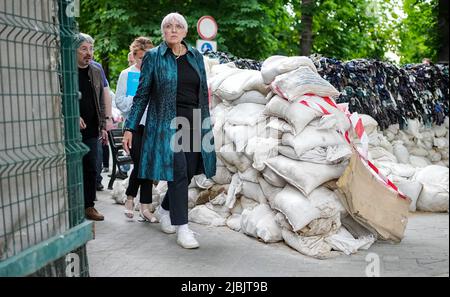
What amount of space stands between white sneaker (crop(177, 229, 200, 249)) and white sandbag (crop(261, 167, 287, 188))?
850 millimetres

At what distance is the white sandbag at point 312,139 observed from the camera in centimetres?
488

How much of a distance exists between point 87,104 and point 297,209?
244 centimetres

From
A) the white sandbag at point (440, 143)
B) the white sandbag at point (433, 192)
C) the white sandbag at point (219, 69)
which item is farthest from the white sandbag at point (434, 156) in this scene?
the white sandbag at point (219, 69)

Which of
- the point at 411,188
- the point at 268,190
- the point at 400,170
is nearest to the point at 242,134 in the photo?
the point at 268,190

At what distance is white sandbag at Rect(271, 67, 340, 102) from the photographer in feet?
16.5

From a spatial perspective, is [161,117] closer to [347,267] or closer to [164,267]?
[164,267]

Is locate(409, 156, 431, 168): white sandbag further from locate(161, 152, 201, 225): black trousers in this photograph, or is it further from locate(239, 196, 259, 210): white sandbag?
locate(161, 152, 201, 225): black trousers

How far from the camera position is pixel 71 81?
11.8 ft

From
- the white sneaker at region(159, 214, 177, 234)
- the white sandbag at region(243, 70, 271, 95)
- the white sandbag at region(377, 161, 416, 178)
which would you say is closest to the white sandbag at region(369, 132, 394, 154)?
the white sandbag at region(377, 161, 416, 178)

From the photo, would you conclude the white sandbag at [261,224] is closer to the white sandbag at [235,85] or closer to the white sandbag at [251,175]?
the white sandbag at [251,175]

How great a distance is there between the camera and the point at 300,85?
16.5 feet

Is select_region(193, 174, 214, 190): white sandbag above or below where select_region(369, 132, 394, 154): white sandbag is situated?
below
